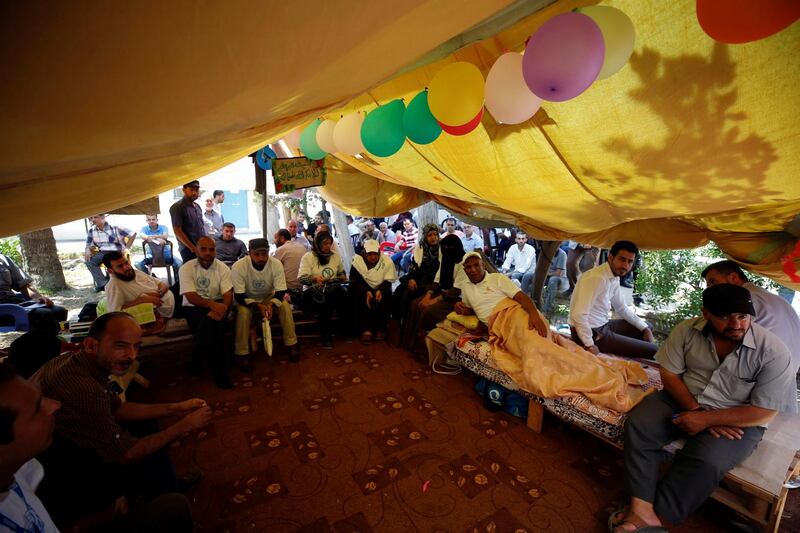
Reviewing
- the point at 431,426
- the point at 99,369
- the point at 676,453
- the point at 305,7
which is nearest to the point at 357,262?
the point at 431,426

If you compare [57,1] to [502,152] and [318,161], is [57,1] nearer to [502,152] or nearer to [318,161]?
[502,152]

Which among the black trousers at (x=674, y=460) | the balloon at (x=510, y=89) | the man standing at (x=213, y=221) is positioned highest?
the balloon at (x=510, y=89)

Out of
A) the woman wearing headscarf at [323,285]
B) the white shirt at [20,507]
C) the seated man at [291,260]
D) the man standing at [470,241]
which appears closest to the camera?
the white shirt at [20,507]

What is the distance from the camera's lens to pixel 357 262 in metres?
4.96

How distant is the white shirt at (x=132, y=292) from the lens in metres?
3.50

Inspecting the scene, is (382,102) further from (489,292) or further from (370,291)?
(370,291)

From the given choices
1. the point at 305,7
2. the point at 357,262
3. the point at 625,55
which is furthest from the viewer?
the point at 357,262

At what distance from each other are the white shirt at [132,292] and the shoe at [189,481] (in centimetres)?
206

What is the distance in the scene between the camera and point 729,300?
203cm

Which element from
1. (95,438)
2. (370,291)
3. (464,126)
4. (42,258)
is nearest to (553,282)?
(370,291)

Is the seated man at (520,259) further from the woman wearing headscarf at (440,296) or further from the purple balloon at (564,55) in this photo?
the purple balloon at (564,55)

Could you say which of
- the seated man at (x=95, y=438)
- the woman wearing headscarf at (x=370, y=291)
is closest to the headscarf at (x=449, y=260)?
the woman wearing headscarf at (x=370, y=291)

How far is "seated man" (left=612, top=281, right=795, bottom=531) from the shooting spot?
2008mm

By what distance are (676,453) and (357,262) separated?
3840 mm
